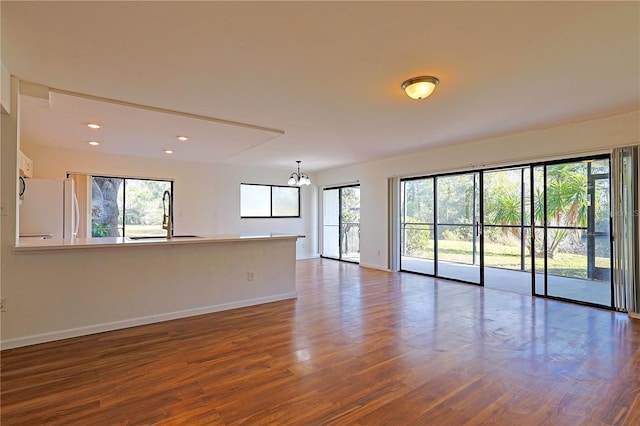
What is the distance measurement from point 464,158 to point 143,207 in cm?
641

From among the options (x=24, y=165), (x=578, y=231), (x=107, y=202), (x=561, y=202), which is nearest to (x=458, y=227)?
(x=561, y=202)

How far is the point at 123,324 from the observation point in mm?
3484

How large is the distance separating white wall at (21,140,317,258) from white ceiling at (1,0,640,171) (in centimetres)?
145

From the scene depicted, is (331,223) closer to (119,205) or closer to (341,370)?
(119,205)

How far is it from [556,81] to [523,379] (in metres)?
2.61

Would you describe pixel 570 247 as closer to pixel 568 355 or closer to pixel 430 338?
pixel 568 355

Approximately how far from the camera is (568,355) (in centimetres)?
277

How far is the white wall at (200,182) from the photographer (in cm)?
579

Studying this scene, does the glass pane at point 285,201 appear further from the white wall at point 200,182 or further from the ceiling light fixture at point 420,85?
the ceiling light fixture at point 420,85

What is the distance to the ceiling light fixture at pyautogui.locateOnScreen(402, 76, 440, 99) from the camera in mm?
2795

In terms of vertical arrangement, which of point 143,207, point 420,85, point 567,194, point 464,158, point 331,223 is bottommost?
point 331,223

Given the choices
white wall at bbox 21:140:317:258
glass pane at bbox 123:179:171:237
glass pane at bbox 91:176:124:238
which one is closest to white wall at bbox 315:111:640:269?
white wall at bbox 21:140:317:258

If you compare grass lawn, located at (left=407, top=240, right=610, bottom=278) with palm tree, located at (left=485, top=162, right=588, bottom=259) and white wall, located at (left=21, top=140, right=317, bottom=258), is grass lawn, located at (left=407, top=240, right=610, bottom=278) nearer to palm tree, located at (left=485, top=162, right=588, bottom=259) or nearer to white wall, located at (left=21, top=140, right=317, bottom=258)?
palm tree, located at (left=485, top=162, right=588, bottom=259)

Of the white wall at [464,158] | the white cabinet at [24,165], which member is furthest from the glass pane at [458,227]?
the white cabinet at [24,165]
